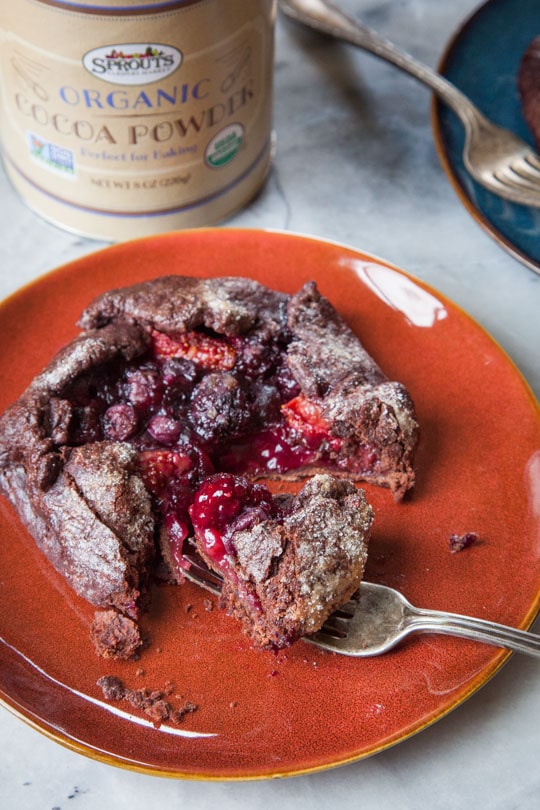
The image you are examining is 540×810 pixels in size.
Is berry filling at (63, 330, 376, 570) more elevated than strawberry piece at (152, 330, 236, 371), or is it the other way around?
strawberry piece at (152, 330, 236, 371)

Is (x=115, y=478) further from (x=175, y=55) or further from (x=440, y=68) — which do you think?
(x=440, y=68)

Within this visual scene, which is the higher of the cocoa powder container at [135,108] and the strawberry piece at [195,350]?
the cocoa powder container at [135,108]

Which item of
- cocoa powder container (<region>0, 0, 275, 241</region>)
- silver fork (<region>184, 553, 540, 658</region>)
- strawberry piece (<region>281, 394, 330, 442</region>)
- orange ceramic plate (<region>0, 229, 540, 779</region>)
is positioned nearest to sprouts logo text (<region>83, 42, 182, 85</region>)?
cocoa powder container (<region>0, 0, 275, 241</region>)

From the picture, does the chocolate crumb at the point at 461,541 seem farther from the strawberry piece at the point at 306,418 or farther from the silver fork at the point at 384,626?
the strawberry piece at the point at 306,418

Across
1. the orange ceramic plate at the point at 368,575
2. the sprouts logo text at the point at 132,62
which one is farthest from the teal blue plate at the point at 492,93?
the sprouts logo text at the point at 132,62

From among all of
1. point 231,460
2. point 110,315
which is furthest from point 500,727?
point 110,315

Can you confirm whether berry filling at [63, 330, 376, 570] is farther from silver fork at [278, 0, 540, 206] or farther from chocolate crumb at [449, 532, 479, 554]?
silver fork at [278, 0, 540, 206]

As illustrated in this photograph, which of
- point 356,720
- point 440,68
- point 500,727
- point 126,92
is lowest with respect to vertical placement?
point 500,727

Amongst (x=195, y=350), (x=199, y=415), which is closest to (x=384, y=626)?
(x=199, y=415)
